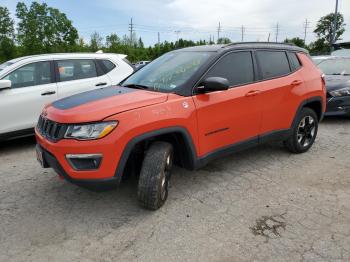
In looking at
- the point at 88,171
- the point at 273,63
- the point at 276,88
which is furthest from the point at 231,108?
the point at 88,171

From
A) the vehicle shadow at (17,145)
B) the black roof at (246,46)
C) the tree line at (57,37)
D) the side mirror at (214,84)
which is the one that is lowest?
the vehicle shadow at (17,145)

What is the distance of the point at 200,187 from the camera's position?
157 inches

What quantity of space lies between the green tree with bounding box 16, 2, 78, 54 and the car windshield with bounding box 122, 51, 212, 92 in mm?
52250

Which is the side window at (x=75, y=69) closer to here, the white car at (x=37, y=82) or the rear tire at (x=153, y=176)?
the white car at (x=37, y=82)

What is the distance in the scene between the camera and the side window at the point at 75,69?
237 inches

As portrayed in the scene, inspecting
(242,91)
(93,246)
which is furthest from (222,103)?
(93,246)

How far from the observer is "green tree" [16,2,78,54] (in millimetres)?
53906

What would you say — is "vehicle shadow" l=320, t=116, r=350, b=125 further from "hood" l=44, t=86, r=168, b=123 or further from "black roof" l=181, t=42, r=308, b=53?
"hood" l=44, t=86, r=168, b=123

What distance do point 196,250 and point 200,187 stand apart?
1.26 metres

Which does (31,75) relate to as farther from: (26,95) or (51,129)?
(51,129)

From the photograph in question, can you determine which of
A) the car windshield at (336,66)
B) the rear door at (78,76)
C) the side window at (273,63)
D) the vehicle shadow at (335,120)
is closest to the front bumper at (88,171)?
the side window at (273,63)

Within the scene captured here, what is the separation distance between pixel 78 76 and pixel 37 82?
768 millimetres

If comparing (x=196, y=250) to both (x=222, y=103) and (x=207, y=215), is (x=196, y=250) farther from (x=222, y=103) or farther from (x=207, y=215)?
(x=222, y=103)

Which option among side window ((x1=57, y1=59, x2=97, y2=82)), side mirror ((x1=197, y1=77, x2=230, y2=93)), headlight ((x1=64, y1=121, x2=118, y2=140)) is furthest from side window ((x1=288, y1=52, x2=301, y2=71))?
side window ((x1=57, y1=59, x2=97, y2=82))
